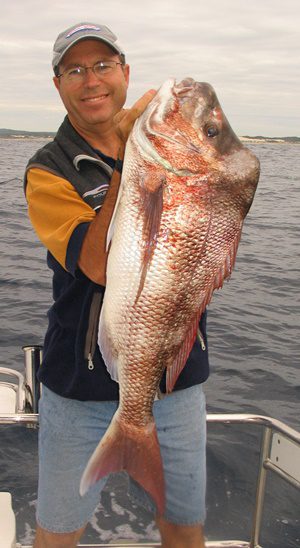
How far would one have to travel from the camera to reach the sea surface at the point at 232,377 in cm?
496

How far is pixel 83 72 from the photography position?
2717 mm

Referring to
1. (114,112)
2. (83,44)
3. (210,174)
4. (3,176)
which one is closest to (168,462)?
(210,174)

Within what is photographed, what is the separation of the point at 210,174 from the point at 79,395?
1208 mm

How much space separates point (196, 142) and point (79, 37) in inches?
35.6

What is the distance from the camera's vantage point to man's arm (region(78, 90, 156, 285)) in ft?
7.36

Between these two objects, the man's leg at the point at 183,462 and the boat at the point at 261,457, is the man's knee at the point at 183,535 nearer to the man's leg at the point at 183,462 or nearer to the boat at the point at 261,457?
the man's leg at the point at 183,462

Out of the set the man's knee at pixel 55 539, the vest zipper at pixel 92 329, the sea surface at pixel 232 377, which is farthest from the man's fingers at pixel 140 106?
the sea surface at pixel 232 377

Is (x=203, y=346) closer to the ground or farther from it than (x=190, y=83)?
closer to the ground

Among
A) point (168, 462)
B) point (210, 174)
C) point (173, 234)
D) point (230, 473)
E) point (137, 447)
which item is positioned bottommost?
point (230, 473)

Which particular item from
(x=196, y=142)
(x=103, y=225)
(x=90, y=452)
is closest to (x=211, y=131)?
(x=196, y=142)

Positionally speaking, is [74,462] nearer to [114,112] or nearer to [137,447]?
[137,447]

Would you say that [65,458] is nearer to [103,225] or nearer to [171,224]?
[103,225]

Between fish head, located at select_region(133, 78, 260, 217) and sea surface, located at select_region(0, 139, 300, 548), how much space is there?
11.2 ft

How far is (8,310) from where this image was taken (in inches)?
411
